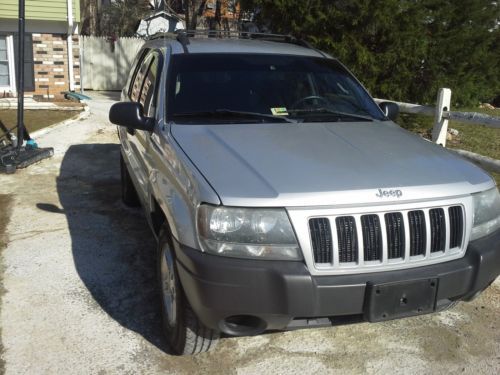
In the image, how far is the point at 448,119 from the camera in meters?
6.22

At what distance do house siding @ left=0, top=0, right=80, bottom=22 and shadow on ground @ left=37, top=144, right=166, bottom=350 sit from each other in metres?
8.38

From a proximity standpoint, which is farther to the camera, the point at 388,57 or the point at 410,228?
the point at 388,57

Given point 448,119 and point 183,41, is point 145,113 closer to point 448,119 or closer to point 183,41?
point 183,41

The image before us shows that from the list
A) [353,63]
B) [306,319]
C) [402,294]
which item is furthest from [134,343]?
[353,63]

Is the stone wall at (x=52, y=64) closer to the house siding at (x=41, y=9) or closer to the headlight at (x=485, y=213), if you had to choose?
the house siding at (x=41, y=9)

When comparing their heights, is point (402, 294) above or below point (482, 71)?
below

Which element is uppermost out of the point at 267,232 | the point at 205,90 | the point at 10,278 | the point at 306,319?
the point at 205,90

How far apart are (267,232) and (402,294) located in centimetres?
72

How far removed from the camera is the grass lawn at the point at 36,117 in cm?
1055

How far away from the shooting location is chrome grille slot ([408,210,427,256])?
Answer: 8.65ft

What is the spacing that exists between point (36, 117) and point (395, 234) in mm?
10535

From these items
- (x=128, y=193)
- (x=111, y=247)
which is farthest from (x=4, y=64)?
(x=111, y=247)

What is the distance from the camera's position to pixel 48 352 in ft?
10.2

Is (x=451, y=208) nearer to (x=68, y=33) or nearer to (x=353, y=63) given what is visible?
(x=353, y=63)
